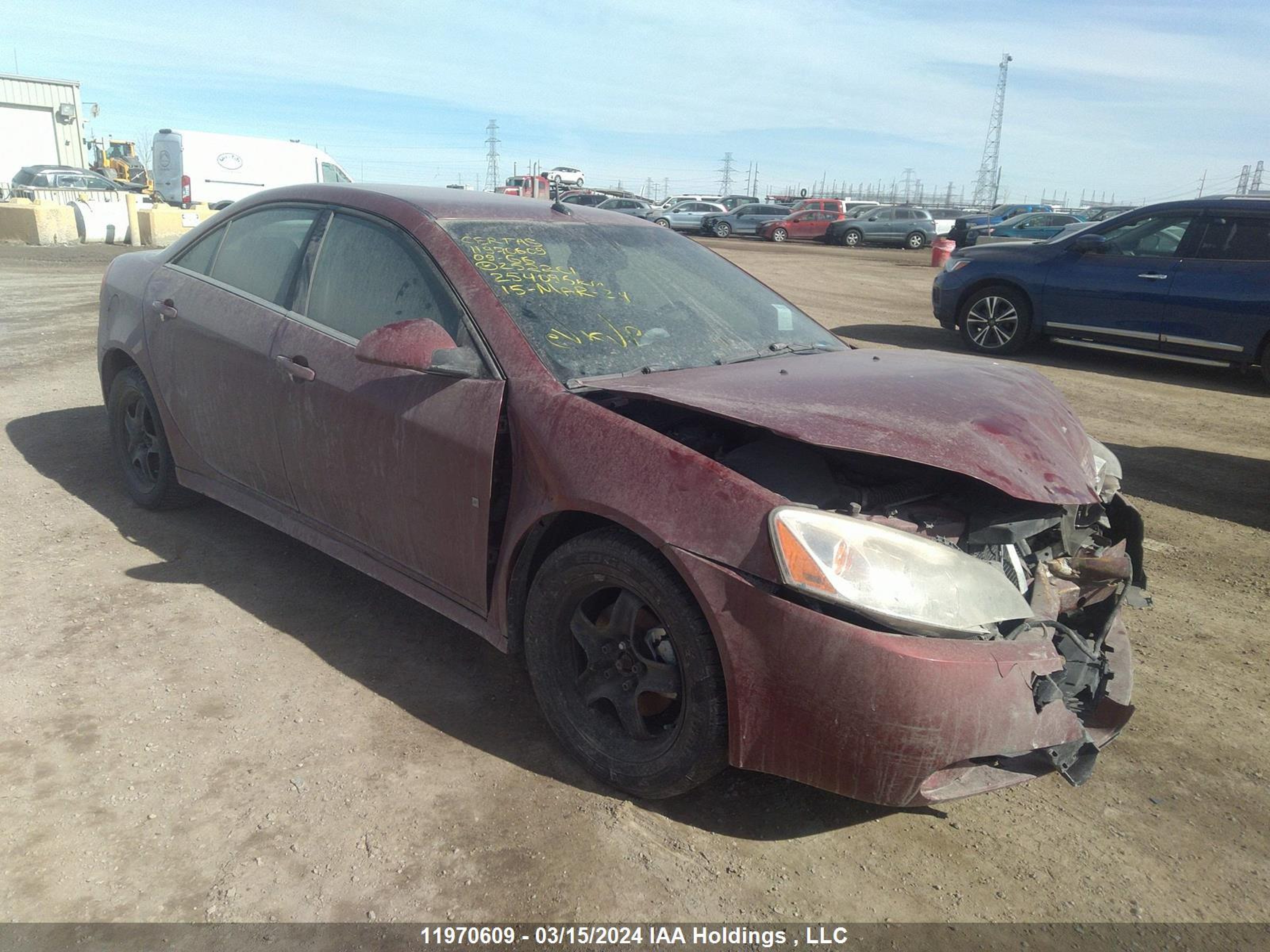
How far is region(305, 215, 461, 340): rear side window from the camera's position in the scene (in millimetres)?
3105

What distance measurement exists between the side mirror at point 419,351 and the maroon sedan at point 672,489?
10 mm

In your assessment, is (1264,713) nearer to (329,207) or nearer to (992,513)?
(992,513)

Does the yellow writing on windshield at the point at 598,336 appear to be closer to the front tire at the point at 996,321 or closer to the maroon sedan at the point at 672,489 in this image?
the maroon sedan at the point at 672,489

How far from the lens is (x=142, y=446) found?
4598mm

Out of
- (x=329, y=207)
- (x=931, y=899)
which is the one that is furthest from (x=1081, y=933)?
(x=329, y=207)

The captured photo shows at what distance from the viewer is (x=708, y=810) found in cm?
263

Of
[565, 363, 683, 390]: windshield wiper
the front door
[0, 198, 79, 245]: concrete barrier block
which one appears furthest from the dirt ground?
[0, 198, 79, 245]: concrete barrier block

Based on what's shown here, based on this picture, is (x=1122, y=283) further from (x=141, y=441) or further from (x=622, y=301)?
(x=141, y=441)

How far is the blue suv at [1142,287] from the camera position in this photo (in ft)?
28.1

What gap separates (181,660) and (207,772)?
73 cm

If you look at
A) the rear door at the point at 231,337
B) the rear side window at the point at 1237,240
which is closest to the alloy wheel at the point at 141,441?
the rear door at the point at 231,337

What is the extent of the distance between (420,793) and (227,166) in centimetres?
2527

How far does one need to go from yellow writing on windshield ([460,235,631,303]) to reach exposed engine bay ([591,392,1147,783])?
1.85ft

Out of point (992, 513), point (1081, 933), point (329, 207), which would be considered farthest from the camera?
point (329, 207)
